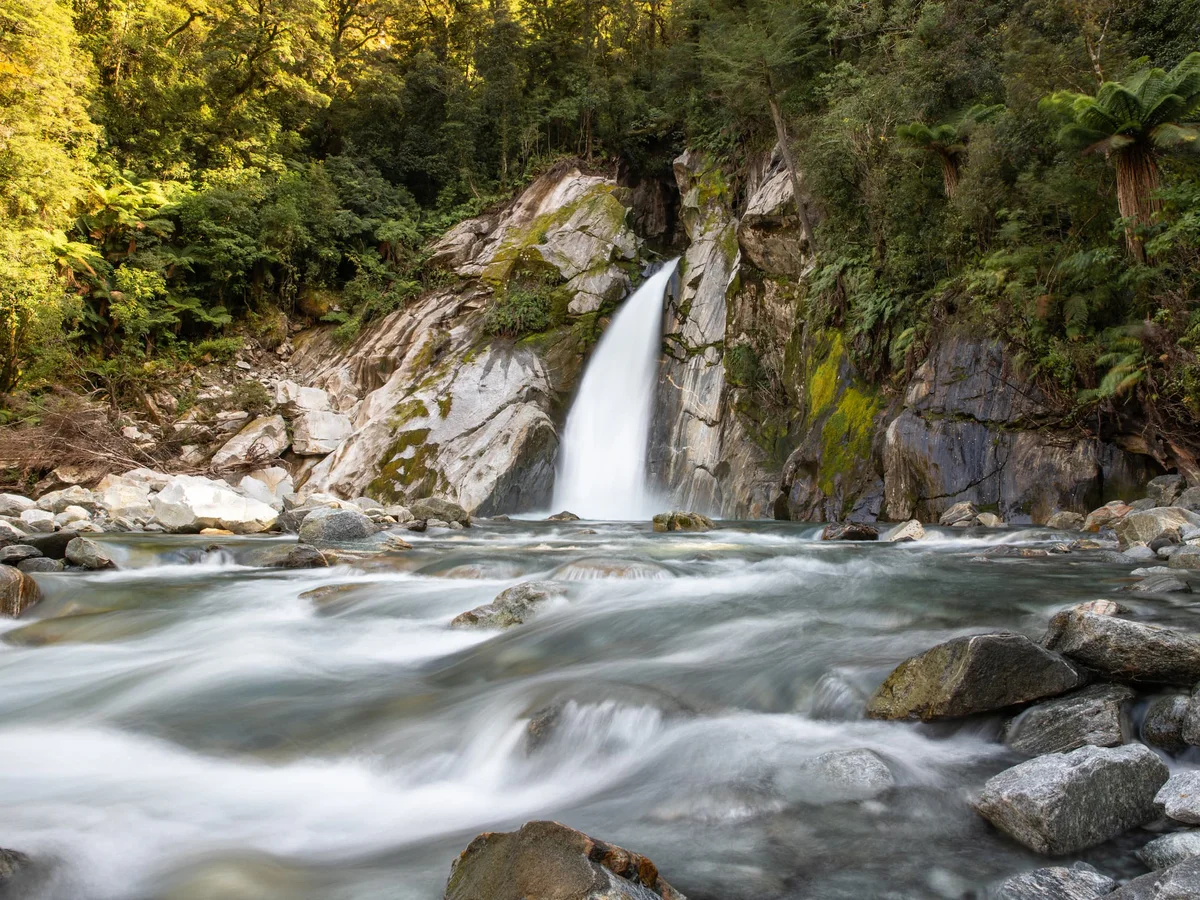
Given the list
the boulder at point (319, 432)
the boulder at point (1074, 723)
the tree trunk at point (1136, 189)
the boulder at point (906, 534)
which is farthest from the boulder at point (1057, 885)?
the boulder at point (319, 432)

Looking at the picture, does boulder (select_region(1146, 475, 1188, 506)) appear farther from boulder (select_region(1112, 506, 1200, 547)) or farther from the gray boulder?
the gray boulder

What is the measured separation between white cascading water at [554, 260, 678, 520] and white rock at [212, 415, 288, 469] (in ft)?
26.0

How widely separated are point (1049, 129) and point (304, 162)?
25.9m

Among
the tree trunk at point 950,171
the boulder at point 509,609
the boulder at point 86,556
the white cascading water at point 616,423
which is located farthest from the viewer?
the white cascading water at point 616,423

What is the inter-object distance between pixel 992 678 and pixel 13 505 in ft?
53.9

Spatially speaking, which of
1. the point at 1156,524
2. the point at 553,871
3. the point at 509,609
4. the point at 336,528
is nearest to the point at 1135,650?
the point at 553,871

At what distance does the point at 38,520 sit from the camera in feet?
40.9

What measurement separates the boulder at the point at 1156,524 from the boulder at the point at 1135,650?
4.67 m

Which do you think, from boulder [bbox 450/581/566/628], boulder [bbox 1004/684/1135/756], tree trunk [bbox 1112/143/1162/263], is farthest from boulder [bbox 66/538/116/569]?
tree trunk [bbox 1112/143/1162/263]

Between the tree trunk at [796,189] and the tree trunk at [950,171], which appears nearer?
the tree trunk at [950,171]

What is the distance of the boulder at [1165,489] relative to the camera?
28.2 feet

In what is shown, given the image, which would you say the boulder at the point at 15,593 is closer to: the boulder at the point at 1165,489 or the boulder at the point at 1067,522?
the boulder at the point at 1067,522

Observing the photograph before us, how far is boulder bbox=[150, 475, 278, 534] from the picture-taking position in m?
13.5

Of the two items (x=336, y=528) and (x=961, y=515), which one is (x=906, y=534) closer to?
(x=961, y=515)
